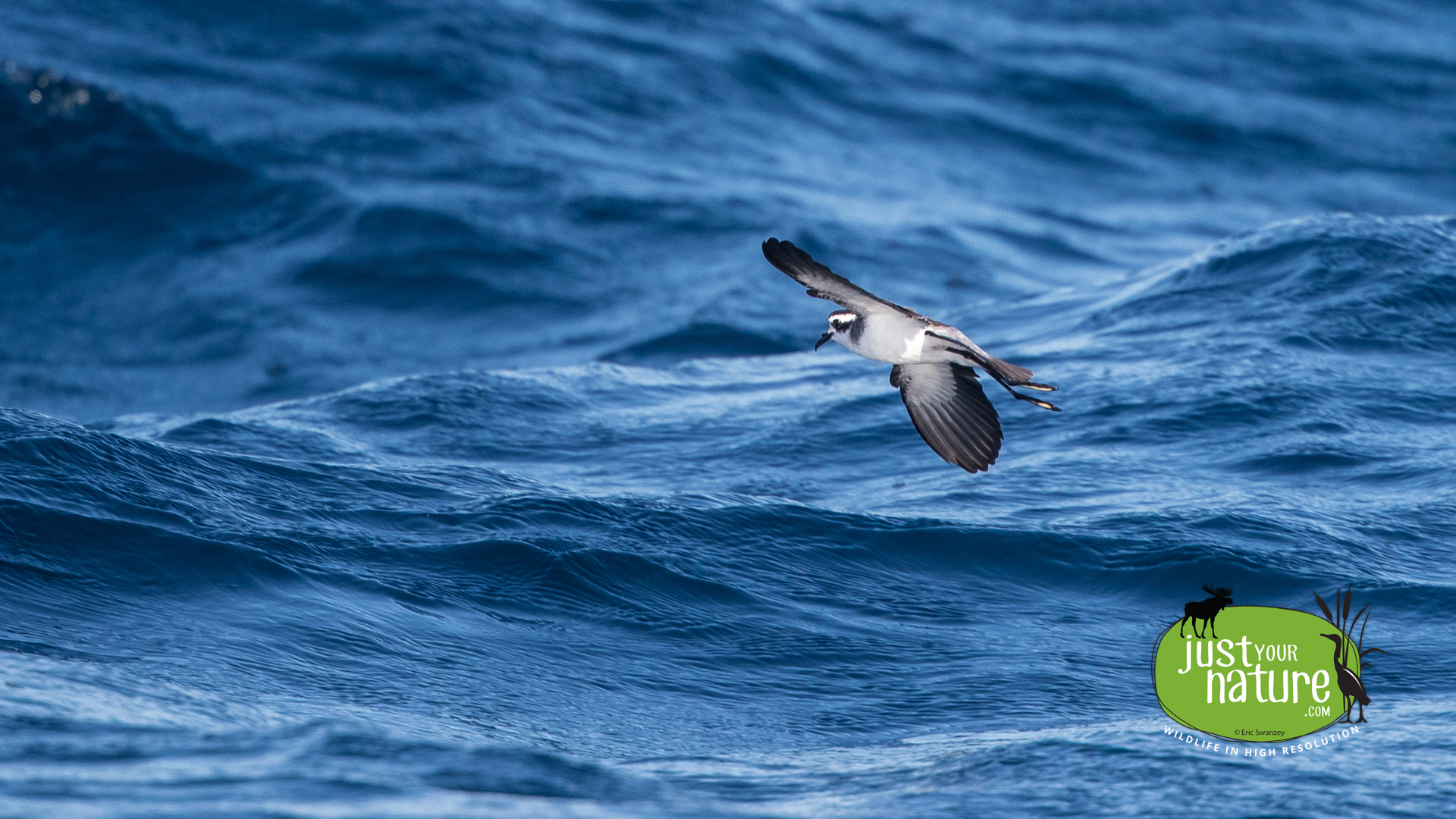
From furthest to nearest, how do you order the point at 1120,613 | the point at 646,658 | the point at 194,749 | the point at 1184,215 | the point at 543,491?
1. the point at 1184,215
2. the point at 543,491
3. the point at 1120,613
4. the point at 646,658
5. the point at 194,749

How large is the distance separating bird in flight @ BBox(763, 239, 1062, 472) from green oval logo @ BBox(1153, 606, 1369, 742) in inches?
56.9

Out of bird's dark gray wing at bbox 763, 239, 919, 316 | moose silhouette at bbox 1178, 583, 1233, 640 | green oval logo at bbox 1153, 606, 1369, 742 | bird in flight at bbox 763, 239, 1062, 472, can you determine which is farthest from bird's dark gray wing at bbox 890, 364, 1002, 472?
green oval logo at bbox 1153, 606, 1369, 742

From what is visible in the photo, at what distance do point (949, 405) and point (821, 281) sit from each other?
45.4 inches

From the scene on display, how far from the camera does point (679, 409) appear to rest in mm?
12367

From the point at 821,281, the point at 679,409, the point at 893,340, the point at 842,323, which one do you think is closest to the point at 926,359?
the point at 893,340

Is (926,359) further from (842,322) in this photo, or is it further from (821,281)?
(821,281)

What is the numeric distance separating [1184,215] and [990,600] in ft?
45.0

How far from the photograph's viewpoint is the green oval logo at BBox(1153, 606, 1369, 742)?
6.86m

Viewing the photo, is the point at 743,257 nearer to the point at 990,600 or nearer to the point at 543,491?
the point at 543,491

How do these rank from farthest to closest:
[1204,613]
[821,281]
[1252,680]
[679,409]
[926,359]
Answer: [679,409] < [1204,613] < [1252,680] < [926,359] < [821,281]

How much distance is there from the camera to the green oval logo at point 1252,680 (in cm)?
686

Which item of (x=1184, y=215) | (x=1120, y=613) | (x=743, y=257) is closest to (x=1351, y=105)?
(x=1184, y=215)

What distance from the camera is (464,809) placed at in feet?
17.9

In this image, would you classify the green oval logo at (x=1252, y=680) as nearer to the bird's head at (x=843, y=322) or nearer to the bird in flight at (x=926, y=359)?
the bird in flight at (x=926, y=359)
